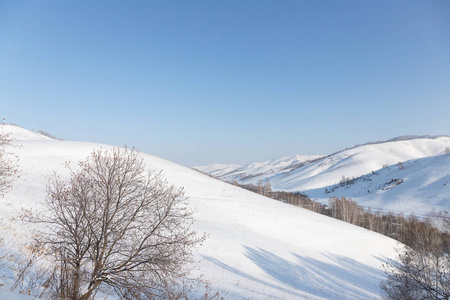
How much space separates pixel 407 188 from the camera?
129625 millimetres

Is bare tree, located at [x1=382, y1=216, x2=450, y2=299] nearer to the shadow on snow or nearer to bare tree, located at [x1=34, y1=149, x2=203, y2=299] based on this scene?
the shadow on snow

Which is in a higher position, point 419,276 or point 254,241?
point 419,276

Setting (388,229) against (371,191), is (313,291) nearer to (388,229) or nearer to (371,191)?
(388,229)

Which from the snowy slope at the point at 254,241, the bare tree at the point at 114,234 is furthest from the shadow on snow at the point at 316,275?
the bare tree at the point at 114,234

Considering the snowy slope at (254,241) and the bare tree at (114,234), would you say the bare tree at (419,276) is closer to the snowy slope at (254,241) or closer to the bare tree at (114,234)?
the snowy slope at (254,241)

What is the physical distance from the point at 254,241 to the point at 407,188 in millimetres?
139299

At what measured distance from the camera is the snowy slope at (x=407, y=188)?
109875 mm

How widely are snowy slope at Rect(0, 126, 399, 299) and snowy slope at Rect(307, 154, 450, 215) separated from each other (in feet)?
286

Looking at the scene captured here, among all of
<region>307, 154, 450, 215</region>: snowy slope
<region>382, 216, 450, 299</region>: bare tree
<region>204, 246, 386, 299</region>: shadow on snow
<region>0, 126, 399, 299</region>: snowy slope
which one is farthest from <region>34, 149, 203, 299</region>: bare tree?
<region>307, 154, 450, 215</region>: snowy slope

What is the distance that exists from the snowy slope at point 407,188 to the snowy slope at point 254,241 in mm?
87299

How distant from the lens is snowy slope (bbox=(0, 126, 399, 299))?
1818cm

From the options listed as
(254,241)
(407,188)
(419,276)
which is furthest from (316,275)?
(407,188)

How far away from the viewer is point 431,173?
133500 millimetres

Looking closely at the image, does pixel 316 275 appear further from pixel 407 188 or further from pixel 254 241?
pixel 407 188
